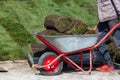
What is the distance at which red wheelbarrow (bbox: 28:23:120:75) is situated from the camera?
7156 mm

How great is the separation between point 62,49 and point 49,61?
0.30 meters

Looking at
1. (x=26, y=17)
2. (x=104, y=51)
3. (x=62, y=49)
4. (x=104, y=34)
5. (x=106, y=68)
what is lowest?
(x=106, y=68)

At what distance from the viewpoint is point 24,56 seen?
849 cm

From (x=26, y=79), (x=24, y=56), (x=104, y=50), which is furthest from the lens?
(x=24, y=56)

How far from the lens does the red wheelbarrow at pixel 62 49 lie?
7.16 m

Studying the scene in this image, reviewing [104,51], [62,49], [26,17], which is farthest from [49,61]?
[26,17]

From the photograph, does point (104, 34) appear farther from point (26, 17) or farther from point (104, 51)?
point (26, 17)

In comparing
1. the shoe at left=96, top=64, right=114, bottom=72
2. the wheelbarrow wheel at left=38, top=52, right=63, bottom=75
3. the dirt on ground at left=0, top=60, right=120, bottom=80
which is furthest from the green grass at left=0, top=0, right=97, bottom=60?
the shoe at left=96, top=64, right=114, bottom=72

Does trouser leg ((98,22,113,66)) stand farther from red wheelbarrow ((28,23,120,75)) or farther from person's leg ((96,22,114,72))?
red wheelbarrow ((28,23,120,75))

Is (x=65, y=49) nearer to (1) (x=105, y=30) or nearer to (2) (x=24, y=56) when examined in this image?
(1) (x=105, y=30)

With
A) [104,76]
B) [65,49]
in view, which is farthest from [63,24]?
[104,76]

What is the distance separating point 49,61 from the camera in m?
7.31

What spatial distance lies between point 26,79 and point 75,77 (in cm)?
78

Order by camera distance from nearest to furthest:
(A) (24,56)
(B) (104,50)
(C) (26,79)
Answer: (C) (26,79) < (B) (104,50) < (A) (24,56)
